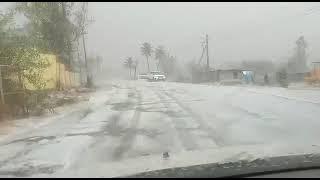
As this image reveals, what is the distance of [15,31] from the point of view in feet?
67.8

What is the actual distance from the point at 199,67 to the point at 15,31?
2338 inches

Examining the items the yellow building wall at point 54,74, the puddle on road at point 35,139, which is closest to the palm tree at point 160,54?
the yellow building wall at point 54,74

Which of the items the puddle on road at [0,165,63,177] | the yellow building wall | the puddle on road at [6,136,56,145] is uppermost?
the yellow building wall

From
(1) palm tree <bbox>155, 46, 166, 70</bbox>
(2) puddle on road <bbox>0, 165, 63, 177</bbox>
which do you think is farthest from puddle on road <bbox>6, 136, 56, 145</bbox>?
(1) palm tree <bbox>155, 46, 166, 70</bbox>

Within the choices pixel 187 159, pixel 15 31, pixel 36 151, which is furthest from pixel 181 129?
pixel 15 31

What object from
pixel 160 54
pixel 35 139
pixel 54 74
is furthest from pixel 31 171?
pixel 160 54

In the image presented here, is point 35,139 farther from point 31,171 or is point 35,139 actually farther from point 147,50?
point 147,50

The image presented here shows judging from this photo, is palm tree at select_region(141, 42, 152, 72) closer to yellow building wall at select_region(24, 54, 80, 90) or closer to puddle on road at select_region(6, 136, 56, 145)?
yellow building wall at select_region(24, 54, 80, 90)

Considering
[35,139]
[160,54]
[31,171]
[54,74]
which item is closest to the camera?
[31,171]

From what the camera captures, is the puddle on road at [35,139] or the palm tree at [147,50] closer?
the puddle on road at [35,139]

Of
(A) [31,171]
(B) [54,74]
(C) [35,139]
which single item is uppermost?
(B) [54,74]

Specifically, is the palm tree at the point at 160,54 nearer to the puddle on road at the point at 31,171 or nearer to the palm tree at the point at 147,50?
the palm tree at the point at 147,50

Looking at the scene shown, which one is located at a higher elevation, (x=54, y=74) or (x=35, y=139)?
(x=54, y=74)

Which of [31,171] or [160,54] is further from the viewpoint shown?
[160,54]
